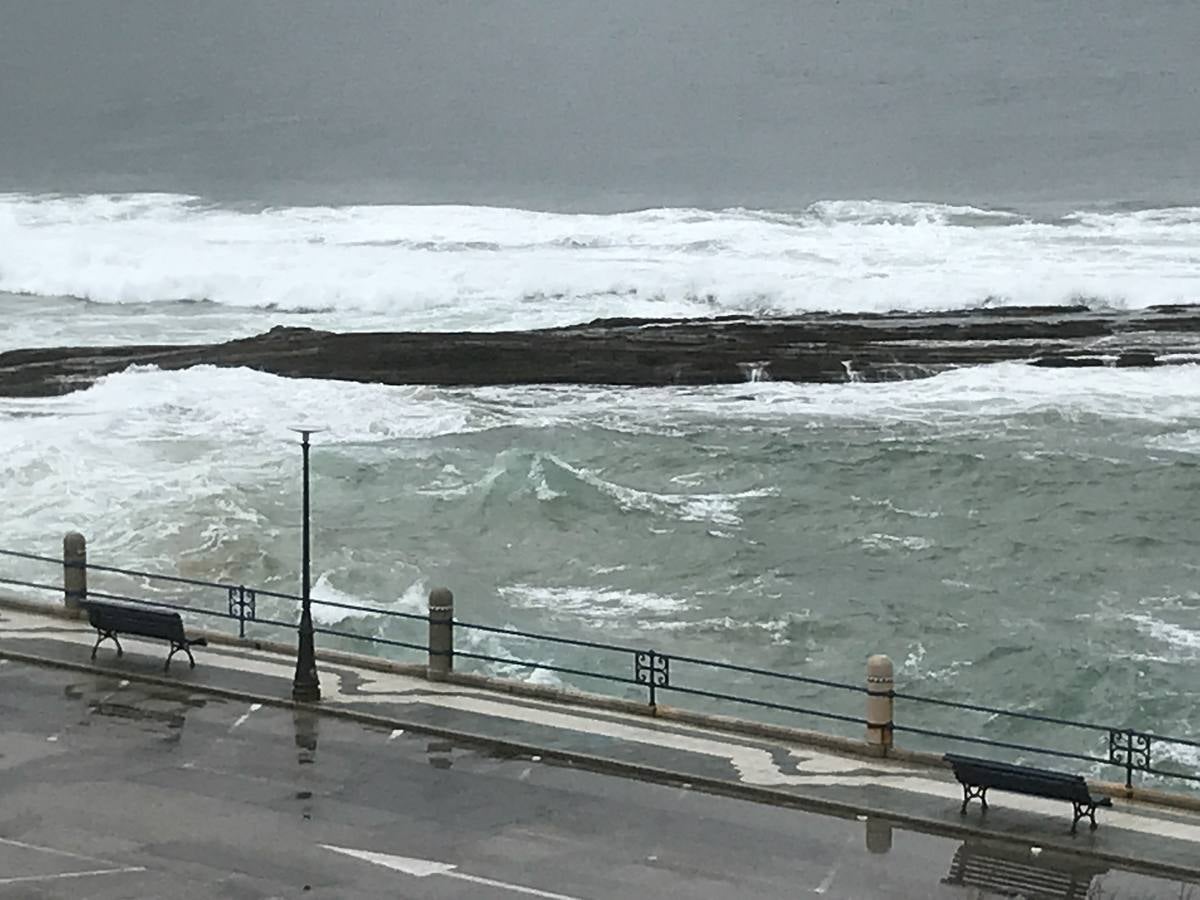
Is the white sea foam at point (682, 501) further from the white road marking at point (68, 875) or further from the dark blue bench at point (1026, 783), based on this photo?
the white road marking at point (68, 875)

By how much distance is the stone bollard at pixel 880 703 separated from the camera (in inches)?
877

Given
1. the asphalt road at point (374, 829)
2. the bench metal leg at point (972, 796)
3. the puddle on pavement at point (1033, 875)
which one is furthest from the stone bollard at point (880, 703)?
the puddle on pavement at point (1033, 875)

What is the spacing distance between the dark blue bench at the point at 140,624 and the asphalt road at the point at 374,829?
187cm

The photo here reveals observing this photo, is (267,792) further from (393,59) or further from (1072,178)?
(393,59)

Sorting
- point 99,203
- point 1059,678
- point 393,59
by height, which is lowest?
point 1059,678

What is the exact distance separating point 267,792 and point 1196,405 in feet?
123

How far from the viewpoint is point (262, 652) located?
88.2 ft

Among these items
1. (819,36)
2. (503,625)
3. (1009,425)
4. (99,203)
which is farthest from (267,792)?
(819,36)

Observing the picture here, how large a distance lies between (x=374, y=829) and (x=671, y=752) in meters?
3.99

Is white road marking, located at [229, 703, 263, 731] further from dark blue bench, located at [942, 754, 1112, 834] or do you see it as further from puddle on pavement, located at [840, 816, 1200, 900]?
dark blue bench, located at [942, 754, 1112, 834]

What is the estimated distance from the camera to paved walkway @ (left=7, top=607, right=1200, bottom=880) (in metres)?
20.0

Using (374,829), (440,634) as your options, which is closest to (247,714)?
(440,634)

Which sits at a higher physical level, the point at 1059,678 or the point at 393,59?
the point at 393,59

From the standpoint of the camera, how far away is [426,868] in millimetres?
19125
